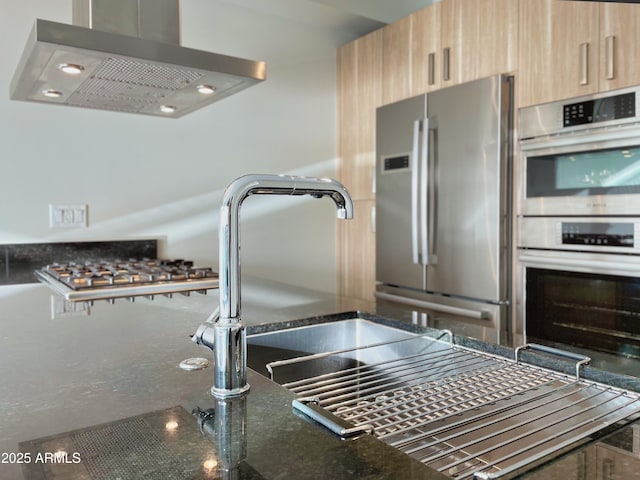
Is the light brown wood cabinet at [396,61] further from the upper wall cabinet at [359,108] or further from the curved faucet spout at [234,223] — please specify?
the curved faucet spout at [234,223]

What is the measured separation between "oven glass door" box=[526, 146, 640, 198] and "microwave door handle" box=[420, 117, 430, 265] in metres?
0.54

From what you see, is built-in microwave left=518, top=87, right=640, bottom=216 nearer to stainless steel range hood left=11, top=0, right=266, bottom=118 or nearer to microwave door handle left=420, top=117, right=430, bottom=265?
microwave door handle left=420, top=117, right=430, bottom=265

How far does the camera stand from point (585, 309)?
2012mm

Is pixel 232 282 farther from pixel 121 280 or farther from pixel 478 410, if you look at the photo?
pixel 121 280

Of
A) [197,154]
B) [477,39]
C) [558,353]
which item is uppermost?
[477,39]

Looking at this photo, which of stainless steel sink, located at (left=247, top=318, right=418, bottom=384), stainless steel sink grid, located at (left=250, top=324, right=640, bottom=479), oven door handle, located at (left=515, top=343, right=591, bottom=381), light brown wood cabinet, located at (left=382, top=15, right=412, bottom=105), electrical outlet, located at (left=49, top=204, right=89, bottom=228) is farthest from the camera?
light brown wood cabinet, located at (left=382, top=15, right=412, bottom=105)

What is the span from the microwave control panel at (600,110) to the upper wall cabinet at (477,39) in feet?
1.24

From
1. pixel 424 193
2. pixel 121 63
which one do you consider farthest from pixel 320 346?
pixel 424 193

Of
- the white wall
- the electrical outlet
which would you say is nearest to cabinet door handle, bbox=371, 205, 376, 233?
the white wall

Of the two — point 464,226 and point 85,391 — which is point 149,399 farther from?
point 464,226

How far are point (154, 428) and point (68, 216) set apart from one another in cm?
220

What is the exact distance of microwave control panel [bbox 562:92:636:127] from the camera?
72.8 inches

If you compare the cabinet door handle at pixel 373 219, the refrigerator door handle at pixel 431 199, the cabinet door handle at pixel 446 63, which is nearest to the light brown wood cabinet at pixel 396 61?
the cabinet door handle at pixel 446 63

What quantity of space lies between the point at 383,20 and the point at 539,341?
2.69 m
